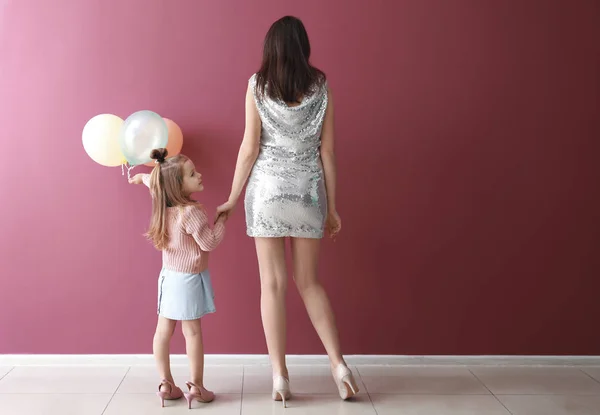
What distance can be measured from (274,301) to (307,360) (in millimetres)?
602

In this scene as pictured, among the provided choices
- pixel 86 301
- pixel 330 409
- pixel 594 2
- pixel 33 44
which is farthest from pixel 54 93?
pixel 594 2

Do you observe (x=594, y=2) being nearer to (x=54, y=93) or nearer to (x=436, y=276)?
(x=436, y=276)

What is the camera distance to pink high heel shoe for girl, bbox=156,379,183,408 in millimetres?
2662

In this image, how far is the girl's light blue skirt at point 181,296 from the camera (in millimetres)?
2633

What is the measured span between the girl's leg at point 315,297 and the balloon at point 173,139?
67 cm

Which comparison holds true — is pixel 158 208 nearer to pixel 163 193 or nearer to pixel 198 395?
pixel 163 193

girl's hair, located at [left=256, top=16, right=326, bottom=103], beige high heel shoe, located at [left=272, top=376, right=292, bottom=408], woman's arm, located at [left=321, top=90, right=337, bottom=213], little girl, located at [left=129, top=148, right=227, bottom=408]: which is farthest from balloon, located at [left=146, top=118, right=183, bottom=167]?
beige high heel shoe, located at [left=272, top=376, right=292, bottom=408]

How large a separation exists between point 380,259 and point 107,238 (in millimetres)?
1304

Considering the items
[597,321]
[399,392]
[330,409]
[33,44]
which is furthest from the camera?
[597,321]

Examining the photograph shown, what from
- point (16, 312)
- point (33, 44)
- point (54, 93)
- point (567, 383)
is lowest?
point (567, 383)

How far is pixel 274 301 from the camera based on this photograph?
2.76 meters

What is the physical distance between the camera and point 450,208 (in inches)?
127

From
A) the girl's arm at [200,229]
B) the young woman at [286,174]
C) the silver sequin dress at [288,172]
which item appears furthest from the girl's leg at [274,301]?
the girl's arm at [200,229]

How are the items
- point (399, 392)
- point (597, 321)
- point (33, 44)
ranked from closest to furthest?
point (399, 392), point (33, 44), point (597, 321)
